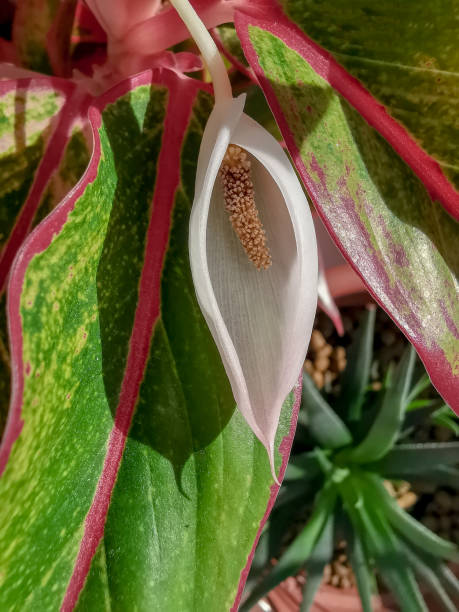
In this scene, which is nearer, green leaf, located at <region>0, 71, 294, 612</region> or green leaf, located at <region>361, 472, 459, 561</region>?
green leaf, located at <region>0, 71, 294, 612</region>

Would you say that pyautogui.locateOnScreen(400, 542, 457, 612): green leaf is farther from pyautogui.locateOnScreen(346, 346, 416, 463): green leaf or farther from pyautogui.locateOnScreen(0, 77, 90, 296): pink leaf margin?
pyautogui.locateOnScreen(0, 77, 90, 296): pink leaf margin

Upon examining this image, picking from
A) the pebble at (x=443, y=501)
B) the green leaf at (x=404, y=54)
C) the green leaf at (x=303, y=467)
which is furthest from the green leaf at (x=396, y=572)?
the green leaf at (x=404, y=54)

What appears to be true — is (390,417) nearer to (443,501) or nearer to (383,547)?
(383,547)

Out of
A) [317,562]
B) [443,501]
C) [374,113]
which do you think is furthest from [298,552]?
[374,113]

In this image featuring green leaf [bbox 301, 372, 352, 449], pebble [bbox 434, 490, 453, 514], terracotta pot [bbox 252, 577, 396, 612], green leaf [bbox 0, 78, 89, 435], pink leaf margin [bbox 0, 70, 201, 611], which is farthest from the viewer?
pebble [bbox 434, 490, 453, 514]

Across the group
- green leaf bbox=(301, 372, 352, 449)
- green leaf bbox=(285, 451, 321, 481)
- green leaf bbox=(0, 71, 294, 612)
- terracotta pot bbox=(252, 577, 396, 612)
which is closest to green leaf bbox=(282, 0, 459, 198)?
green leaf bbox=(0, 71, 294, 612)

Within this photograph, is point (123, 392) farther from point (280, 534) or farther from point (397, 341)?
point (397, 341)

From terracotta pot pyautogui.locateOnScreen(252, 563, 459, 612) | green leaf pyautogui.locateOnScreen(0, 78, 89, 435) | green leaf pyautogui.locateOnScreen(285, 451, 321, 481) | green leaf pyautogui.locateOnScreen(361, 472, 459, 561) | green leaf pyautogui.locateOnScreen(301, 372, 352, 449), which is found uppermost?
green leaf pyautogui.locateOnScreen(0, 78, 89, 435)
